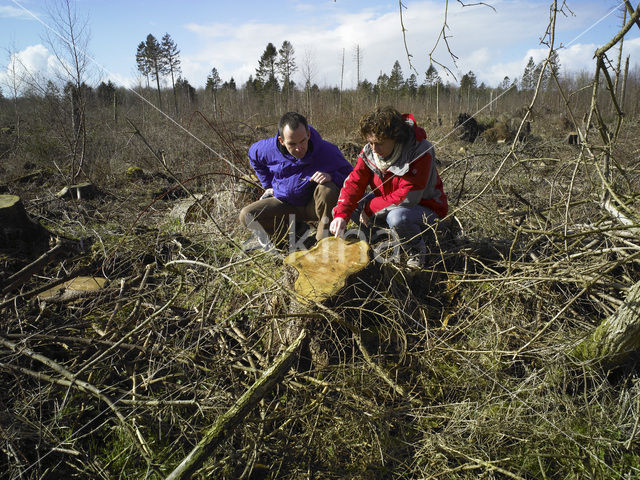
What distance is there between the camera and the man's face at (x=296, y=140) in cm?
288

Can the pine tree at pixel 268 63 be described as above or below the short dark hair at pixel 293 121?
above

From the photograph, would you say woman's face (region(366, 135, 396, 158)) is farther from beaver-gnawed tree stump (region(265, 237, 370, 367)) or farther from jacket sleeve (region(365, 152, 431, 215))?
beaver-gnawed tree stump (region(265, 237, 370, 367))

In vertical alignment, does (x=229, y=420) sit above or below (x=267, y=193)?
below

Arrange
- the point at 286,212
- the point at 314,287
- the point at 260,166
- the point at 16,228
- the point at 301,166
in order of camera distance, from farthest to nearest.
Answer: the point at 260,166 → the point at 286,212 → the point at 301,166 → the point at 16,228 → the point at 314,287

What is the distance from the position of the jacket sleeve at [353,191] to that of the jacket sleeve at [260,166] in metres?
1.00

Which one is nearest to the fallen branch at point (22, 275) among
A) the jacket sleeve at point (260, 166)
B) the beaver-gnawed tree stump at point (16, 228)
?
the beaver-gnawed tree stump at point (16, 228)

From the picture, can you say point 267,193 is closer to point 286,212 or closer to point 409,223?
point 286,212

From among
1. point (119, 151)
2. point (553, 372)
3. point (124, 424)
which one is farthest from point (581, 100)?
point (124, 424)

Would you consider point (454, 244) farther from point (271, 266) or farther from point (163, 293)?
point (163, 293)

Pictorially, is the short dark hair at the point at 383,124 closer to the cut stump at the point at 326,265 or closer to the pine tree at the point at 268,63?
the cut stump at the point at 326,265

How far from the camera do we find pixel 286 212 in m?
3.25

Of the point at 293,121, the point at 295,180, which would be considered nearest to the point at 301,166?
the point at 295,180

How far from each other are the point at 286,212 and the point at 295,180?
0.30 metres

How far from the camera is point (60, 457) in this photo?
1.64m
